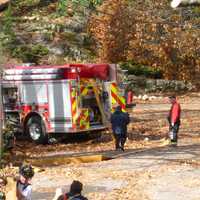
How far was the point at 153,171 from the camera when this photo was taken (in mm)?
15367

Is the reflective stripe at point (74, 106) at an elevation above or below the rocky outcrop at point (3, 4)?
below

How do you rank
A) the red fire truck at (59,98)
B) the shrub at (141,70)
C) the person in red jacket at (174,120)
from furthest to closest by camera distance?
the shrub at (141,70)
the red fire truck at (59,98)
the person in red jacket at (174,120)

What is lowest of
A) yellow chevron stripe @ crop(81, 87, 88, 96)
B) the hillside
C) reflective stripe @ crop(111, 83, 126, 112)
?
reflective stripe @ crop(111, 83, 126, 112)

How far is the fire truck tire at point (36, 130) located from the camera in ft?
74.4

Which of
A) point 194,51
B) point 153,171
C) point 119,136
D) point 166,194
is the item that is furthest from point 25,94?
point 194,51

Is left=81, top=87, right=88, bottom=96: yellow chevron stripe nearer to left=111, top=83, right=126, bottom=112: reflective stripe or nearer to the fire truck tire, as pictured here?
left=111, top=83, right=126, bottom=112: reflective stripe

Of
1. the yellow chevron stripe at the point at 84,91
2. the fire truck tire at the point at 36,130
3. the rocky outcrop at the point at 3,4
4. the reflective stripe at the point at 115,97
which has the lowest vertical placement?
the fire truck tire at the point at 36,130

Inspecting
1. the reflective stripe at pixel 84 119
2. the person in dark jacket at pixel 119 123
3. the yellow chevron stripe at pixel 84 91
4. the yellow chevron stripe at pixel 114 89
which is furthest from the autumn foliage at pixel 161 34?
the person in dark jacket at pixel 119 123

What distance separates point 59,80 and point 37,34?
27.2 metres

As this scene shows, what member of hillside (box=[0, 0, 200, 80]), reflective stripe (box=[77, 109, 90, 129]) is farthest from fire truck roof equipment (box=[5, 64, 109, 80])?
hillside (box=[0, 0, 200, 80])

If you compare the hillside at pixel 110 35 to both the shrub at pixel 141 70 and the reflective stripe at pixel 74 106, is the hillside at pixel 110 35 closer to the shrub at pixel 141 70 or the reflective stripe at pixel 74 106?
the shrub at pixel 141 70

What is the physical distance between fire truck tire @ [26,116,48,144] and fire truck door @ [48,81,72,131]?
529 mm

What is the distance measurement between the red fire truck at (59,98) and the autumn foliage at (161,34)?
10373 mm

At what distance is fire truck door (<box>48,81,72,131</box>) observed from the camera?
22.0 metres
